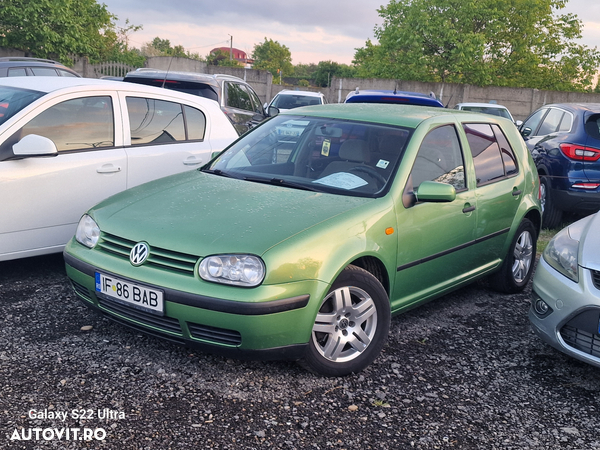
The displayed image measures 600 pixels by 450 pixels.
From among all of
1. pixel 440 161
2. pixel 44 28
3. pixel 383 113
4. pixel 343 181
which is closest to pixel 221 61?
pixel 44 28

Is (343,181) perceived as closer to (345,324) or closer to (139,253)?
(345,324)

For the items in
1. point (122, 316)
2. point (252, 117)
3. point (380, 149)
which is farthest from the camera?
point (252, 117)

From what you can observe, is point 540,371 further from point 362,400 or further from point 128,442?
point 128,442

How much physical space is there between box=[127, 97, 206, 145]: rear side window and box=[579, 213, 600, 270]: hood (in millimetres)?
3616

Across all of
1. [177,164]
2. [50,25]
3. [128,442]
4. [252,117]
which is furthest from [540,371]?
[50,25]

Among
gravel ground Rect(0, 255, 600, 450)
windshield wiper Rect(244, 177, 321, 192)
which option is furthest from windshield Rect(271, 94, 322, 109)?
gravel ground Rect(0, 255, 600, 450)

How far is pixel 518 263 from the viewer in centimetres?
540

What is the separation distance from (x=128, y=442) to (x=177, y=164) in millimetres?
3345

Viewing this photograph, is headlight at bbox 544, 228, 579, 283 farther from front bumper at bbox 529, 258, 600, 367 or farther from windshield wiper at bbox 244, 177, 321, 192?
windshield wiper at bbox 244, 177, 321, 192

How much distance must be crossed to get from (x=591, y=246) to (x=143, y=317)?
105 inches

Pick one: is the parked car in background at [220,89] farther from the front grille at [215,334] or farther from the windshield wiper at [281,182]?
the front grille at [215,334]

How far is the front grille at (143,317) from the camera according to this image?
10.9ft

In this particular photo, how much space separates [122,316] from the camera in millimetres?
3475

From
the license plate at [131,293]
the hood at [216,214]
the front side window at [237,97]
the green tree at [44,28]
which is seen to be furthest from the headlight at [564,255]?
the green tree at [44,28]
